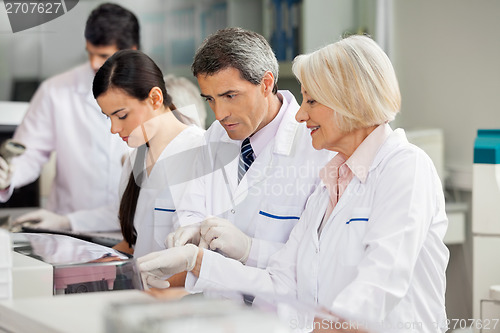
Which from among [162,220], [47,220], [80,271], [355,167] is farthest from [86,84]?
[80,271]

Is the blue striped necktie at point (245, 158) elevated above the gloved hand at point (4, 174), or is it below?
above

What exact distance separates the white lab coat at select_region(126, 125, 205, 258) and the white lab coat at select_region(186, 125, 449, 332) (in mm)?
289

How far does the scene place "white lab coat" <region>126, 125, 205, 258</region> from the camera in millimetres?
1729

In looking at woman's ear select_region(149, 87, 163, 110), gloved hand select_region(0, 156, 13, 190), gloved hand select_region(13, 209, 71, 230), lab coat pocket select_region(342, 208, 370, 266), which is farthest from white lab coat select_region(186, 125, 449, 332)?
gloved hand select_region(0, 156, 13, 190)

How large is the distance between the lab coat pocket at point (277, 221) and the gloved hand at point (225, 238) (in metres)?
0.05

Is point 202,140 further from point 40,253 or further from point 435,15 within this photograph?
point 435,15

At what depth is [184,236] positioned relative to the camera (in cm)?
155

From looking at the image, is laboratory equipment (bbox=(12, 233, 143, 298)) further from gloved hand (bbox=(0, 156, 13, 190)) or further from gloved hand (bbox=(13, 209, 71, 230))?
gloved hand (bbox=(0, 156, 13, 190))

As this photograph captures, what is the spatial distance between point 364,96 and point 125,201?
0.77m

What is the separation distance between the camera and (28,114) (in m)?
2.75

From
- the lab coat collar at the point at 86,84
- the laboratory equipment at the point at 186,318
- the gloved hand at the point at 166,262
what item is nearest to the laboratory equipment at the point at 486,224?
the gloved hand at the point at 166,262

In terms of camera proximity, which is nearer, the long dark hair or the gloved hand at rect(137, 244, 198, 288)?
the gloved hand at rect(137, 244, 198, 288)

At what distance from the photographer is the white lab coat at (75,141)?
2.73 metres

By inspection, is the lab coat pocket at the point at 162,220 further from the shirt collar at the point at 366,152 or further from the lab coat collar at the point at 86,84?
the lab coat collar at the point at 86,84
